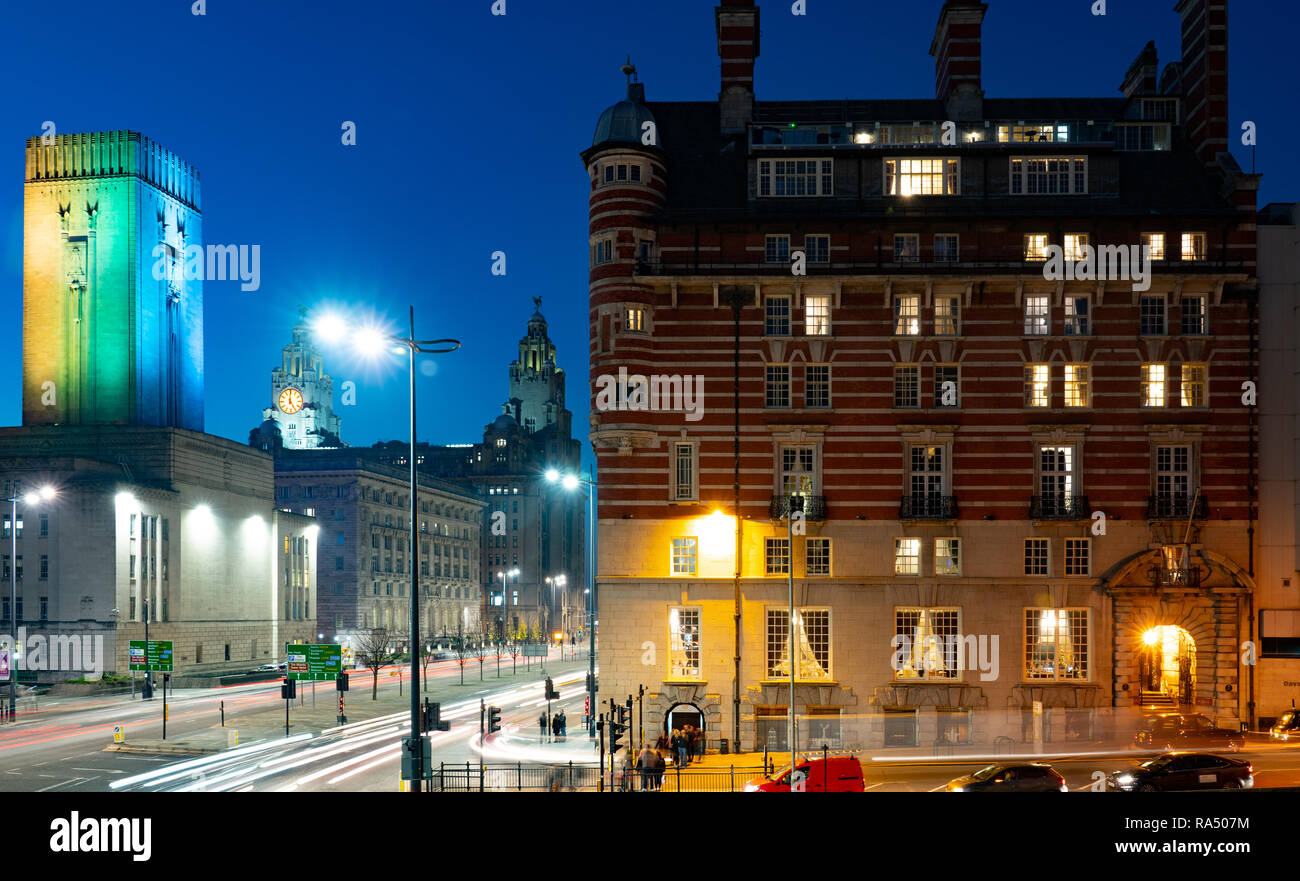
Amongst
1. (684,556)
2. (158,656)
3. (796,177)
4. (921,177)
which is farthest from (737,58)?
(158,656)

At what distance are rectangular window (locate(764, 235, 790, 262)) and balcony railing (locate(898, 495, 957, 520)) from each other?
1141 cm

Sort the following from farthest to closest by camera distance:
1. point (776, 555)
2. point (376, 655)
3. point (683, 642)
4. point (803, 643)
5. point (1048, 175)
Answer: point (376, 655), point (1048, 175), point (776, 555), point (683, 642), point (803, 643)

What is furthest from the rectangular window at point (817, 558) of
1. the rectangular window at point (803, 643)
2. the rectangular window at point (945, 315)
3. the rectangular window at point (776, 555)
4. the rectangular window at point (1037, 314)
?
the rectangular window at point (1037, 314)

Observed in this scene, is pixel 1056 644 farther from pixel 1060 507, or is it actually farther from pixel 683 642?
pixel 683 642

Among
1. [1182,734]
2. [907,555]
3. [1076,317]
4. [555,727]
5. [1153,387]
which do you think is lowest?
[555,727]

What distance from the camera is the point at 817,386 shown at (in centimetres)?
4953

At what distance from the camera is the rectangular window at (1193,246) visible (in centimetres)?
4981

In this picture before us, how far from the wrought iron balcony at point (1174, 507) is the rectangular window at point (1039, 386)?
5881mm

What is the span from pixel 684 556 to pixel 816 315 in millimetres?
11608

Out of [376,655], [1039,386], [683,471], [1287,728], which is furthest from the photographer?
A: [376,655]
